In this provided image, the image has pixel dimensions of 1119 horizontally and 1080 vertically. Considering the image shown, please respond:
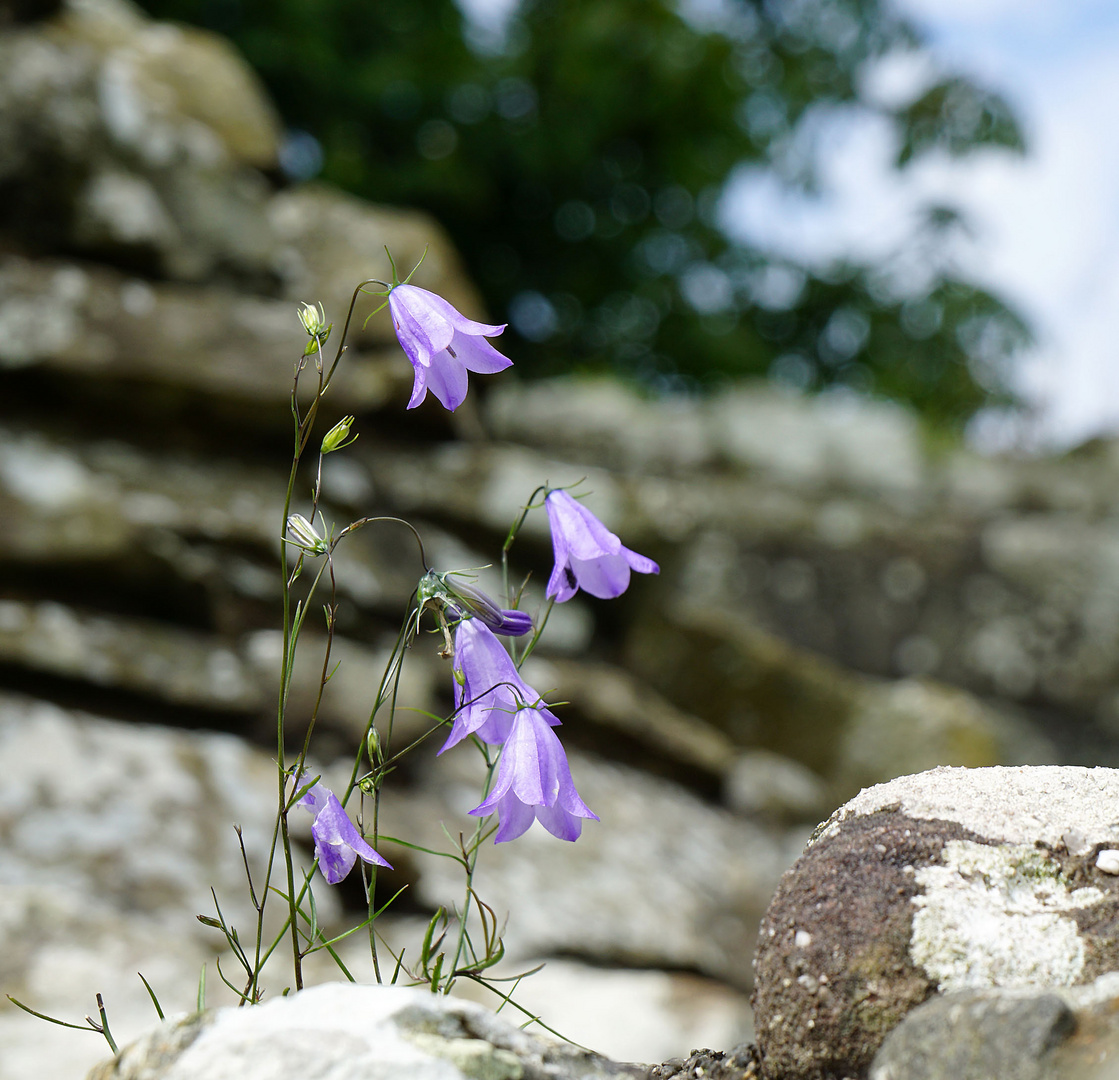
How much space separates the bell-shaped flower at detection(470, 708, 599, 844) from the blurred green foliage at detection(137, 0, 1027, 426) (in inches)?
218

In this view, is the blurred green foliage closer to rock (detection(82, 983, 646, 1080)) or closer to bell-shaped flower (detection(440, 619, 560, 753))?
bell-shaped flower (detection(440, 619, 560, 753))

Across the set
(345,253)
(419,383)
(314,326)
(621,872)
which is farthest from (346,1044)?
(345,253)

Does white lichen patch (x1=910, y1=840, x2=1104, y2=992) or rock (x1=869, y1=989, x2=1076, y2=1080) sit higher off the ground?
white lichen patch (x1=910, y1=840, x2=1104, y2=992)

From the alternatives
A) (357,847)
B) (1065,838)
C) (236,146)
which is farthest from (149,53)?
(1065,838)

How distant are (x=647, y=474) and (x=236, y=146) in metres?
2.54

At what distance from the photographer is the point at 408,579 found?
3996mm

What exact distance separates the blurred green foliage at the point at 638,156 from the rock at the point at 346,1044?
5785 mm

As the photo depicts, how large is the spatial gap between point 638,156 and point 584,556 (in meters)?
6.06

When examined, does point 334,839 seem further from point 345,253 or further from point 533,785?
point 345,253

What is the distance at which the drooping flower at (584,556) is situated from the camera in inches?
45.6

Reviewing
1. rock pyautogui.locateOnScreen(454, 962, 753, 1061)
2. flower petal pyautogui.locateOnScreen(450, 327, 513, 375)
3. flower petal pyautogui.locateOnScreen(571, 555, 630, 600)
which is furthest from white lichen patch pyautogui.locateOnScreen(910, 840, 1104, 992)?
rock pyautogui.locateOnScreen(454, 962, 753, 1061)

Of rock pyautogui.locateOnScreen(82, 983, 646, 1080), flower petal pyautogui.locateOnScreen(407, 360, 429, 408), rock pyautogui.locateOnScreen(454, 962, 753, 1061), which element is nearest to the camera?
rock pyautogui.locateOnScreen(82, 983, 646, 1080)

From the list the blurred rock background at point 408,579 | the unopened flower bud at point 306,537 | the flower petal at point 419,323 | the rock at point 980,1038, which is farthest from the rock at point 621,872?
the rock at point 980,1038

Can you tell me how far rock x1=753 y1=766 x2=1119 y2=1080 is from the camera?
885 mm
